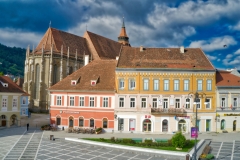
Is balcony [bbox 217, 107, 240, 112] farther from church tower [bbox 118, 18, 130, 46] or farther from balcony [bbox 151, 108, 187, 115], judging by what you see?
church tower [bbox 118, 18, 130, 46]

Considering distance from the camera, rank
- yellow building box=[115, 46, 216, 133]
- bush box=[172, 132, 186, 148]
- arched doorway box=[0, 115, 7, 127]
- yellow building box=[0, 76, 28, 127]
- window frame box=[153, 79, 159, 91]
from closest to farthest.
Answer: bush box=[172, 132, 186, 148], yellow building box=[115, 46, 216, 133], window frame box=[153, 79, 159, 91], yellow building box=[0, 76, 28, 127], arched doorway box=[0, 115, 7, 127]

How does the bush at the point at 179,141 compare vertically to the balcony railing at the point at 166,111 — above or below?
below

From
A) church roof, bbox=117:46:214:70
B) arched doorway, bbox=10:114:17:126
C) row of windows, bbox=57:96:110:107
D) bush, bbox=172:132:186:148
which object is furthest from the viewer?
arched doorway, bbox=10:114:17:126

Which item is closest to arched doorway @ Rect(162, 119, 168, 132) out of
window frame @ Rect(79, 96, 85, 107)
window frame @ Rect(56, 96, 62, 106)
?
window frame @ Rect(79, 96, 85, 107)

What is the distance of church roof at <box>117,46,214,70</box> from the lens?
37409 millimetres

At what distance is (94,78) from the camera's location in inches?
1571

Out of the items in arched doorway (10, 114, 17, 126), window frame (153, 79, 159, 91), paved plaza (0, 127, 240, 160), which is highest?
window frame (153, 79, 159, 91)

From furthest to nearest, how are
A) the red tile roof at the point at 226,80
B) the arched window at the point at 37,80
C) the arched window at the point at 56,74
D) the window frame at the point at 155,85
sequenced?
the arched window at the point at 56,74 → the arched window at the point at 37,80 → the red tile roof at the point at 226,80 → the window frame at the point at 155,85

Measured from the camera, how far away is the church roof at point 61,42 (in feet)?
227

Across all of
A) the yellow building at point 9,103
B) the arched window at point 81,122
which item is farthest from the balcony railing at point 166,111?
the yellow building at point 9,103

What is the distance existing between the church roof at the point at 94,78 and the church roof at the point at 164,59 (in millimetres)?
3153

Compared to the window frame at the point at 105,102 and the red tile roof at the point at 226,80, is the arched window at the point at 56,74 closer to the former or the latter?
the window frame at the point at 105,102

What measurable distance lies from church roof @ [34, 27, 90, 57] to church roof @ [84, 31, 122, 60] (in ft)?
8.02

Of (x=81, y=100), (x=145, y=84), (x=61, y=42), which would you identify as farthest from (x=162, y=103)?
(x=61, y=42)
